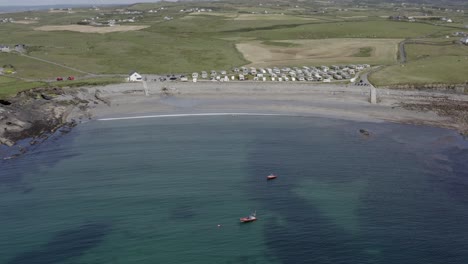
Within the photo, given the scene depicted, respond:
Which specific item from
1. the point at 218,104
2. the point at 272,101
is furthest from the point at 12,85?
the point at 272,101

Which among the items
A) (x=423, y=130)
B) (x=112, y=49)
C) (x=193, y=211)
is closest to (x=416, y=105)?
(x=423, y=130)

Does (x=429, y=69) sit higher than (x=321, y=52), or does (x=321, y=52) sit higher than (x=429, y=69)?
(x=321, y=52)

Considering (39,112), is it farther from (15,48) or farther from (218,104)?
(15,48)

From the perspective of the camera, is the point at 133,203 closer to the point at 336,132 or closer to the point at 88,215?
the point at 88,215

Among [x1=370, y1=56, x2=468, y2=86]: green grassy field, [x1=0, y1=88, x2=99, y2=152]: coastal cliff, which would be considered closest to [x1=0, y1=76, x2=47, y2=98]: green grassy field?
[x1=0, y1=88, x2=99, y2=152]: coastal cliff

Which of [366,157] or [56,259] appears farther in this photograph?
[366,157]

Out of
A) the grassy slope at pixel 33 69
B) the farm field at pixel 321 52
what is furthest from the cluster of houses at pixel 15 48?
the farm field at pixel 321 52
